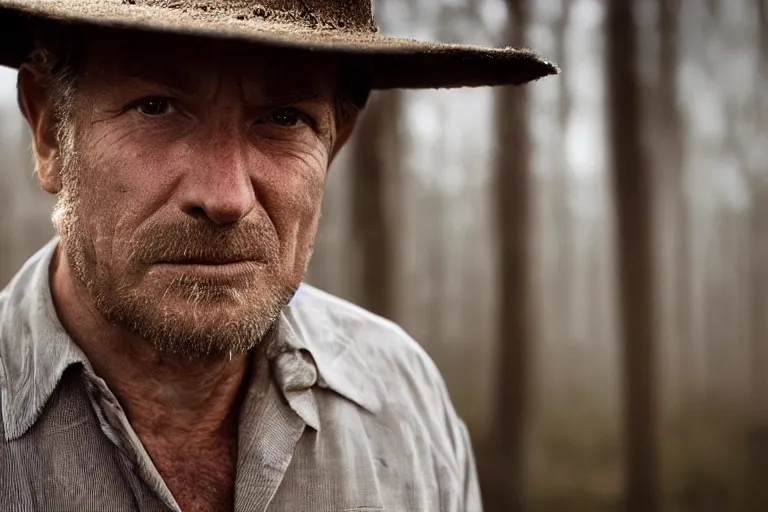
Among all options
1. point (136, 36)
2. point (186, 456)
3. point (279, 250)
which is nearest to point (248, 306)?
point (279, 250)

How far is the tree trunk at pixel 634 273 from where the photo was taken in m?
4.61

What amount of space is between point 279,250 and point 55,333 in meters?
0.42

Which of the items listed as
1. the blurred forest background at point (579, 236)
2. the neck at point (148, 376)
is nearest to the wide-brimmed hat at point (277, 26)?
the neck at point (148, 376)

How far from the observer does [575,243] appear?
4.86 metres

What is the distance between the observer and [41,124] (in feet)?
4.77

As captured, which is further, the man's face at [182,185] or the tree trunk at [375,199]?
the tree trunk at [375,199]

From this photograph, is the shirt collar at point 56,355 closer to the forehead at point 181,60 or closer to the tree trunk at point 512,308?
the forehead at point 181,60

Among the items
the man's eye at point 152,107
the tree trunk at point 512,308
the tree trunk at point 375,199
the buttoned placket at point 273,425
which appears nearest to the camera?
the man's eye at point 152,107

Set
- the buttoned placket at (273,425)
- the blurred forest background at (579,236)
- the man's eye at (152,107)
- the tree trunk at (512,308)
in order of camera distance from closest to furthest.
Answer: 1. the man's eye at (152,107)
2. the buttoned placket at (273,425)
3. the blurred forest background at (579,236)
4. the tree trunk at (512,308)

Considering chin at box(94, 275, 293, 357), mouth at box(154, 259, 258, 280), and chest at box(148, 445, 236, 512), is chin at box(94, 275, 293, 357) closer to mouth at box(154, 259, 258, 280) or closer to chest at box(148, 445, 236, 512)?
mouth at box(154, 259, 258, 280)

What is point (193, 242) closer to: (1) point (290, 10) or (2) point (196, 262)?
(2) point (196, 262)

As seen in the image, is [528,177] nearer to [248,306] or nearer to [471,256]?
[471,256]

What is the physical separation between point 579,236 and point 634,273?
0.41 m

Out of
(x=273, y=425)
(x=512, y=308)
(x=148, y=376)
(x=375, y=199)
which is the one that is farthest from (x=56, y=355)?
(x=512, y=308)
